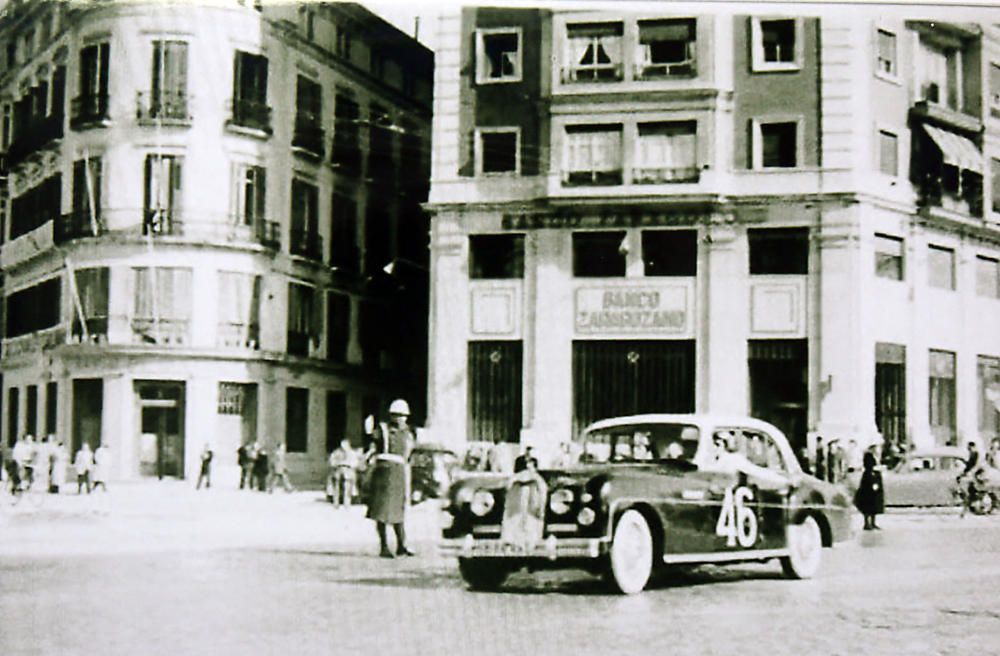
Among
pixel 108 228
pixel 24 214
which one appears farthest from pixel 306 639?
pixel 24 214

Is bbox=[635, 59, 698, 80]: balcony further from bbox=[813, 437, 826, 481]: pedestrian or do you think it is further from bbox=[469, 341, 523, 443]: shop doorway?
bbox=[813, 437, 826, 481]: pedestrian

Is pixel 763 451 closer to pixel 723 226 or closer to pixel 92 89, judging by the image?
pixel 723 226

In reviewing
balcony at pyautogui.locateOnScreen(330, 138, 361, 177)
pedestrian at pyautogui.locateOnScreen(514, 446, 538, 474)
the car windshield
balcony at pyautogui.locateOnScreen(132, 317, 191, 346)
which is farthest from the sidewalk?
balcony at pyautogui.locateOnScreen(330, 138, 361, 177)

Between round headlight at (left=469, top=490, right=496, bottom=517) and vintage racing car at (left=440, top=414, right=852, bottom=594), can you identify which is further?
round headlight at (left=469, top=490, right=496, bottom=517)

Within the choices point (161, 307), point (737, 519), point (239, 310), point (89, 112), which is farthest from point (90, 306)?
point (737, 519)

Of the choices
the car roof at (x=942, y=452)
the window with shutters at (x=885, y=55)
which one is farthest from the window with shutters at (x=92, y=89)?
the car roof at (x=942, y=452)

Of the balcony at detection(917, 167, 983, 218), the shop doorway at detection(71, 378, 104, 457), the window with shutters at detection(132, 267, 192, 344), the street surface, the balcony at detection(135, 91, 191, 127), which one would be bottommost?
the street surface

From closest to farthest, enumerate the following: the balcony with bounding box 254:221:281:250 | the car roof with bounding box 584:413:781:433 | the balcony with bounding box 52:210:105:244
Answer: the balcony with bounding box 52:210:105:244 → the car roof with bounding box 584:413:781:433 → the balcony with bounding box 254:221:281:250
